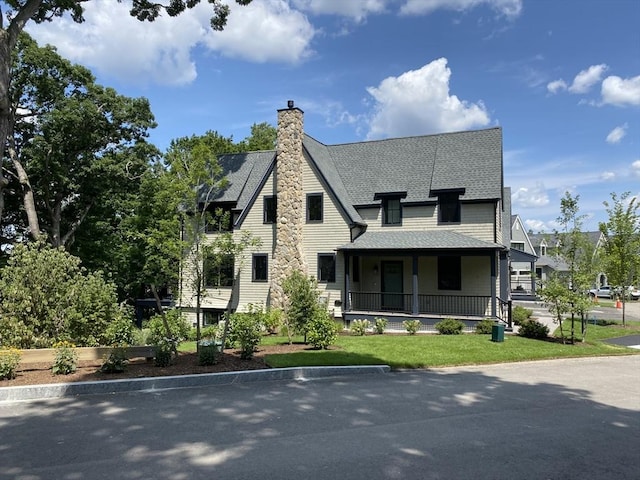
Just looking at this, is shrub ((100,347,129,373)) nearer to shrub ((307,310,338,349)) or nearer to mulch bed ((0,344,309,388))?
mulch bed ((0,344,309,388))

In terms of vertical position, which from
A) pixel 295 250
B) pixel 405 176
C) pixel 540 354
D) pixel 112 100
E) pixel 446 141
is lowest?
pixel 540 354

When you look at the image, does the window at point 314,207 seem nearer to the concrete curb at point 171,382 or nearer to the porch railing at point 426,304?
the porch railing at point 426,304

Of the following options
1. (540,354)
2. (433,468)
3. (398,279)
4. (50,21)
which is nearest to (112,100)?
(50,21)

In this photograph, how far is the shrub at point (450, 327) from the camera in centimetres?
1834

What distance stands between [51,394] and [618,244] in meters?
25.6

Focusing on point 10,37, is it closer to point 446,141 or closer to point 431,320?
point 431,320

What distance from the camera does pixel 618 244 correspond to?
2322 centimetres

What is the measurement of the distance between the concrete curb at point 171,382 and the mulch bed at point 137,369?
0.42 m

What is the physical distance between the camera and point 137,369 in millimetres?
9961

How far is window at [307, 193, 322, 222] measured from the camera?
74.8ft

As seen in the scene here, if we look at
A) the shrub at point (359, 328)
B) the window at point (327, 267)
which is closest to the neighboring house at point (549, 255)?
the shrub at point (359, 328)

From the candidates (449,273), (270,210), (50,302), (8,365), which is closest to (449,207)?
(449,273)

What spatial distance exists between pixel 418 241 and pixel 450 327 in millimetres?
4406

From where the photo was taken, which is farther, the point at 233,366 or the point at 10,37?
the point at 233,366
